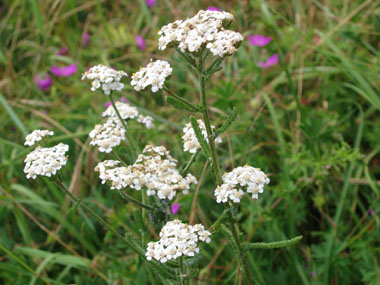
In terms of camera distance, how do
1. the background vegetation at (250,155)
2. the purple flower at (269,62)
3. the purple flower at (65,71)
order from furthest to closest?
the purple flower at (65,71), the purple flower at (269,62), the background vegetation at (250,155)

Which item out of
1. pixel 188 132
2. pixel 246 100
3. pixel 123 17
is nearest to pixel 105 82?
pixel 188 132

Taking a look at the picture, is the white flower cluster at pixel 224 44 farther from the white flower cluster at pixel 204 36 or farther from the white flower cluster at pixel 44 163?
the white flower cluster at pixel 44 163

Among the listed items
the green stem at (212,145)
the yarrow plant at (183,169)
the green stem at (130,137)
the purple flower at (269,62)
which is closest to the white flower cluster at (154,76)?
the yarrow plant at (183,169)

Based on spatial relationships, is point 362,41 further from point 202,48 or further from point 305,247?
point 202,48

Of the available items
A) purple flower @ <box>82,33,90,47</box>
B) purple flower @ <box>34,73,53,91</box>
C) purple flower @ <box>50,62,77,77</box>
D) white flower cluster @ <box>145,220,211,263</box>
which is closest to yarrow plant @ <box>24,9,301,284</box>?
white flower cluster @ <box>145,220,211,263</box>

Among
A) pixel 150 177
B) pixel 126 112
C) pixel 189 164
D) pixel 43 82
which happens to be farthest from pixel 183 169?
Result: pixel 43 82

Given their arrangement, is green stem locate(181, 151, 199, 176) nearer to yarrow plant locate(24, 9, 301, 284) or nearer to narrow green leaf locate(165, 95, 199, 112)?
yarrow plant locate(24, 9, 301, 284)
